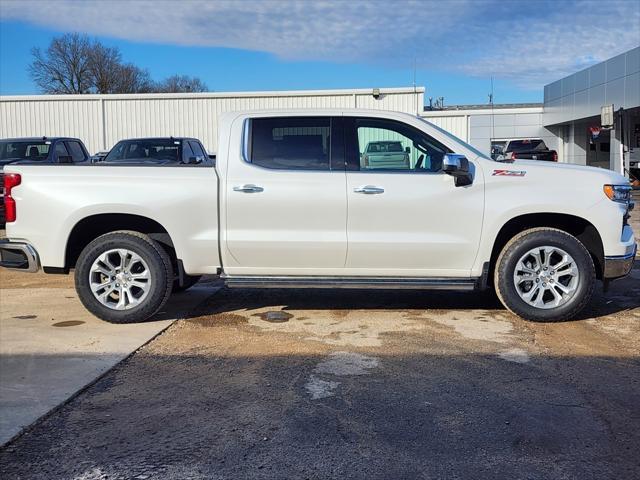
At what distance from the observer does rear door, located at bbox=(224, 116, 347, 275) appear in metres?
5.97

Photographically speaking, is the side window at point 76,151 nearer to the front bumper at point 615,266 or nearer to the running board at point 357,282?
the running board at point 357,282

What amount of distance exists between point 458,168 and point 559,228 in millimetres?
1370

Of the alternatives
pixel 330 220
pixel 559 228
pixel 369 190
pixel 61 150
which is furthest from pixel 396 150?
pixel 61 150

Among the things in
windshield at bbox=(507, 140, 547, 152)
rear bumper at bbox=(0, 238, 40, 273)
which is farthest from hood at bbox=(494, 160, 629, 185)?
windshield at bbox=(507, 140, 547, 152)

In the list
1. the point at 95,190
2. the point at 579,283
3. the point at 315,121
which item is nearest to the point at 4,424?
the point at 95,190

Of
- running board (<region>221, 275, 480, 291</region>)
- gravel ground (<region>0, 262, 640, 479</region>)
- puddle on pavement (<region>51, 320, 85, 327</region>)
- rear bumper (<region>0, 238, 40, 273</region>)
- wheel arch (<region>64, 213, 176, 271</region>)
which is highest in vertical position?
wheel arch (<region>64, 213, 176, 271</region>)

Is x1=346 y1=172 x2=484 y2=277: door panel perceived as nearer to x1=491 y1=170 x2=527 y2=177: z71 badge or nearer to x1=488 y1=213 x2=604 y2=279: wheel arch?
x1=491 y1=170 x2=527 y2=177: z71 badge

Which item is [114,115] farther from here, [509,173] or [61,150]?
[509,173]

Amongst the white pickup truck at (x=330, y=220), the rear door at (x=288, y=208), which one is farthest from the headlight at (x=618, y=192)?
the rear door at (x=288, y=208)

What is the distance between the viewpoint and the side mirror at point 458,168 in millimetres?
5680

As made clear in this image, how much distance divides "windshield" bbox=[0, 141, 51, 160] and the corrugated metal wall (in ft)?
38.5

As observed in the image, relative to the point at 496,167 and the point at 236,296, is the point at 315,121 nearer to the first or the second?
the point at 496,167

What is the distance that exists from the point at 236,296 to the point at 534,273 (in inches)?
133

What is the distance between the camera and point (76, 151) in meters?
14.3
